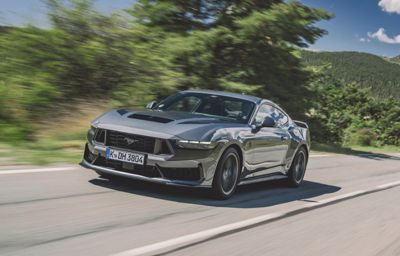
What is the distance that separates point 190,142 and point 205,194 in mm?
1095

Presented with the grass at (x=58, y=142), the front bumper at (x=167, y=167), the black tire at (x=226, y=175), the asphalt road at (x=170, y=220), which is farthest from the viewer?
the grass at (x=58, y=142)

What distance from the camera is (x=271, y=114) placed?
9133 millimetres

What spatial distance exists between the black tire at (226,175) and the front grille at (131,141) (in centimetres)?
92

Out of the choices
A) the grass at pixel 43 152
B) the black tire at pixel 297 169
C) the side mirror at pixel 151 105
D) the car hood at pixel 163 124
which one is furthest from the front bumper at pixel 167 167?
the black tire at pixel 297 169

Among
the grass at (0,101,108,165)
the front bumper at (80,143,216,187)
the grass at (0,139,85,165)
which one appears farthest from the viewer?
the grass at (0,101,108,165)

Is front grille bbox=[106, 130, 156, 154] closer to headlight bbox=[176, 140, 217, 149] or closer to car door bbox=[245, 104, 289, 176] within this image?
headlight bbox=[176, 140, 217, 149]

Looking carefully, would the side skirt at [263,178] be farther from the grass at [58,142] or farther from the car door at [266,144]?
the grass at [58,142]

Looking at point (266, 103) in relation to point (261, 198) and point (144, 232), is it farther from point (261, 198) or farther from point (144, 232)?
point (144, 232)

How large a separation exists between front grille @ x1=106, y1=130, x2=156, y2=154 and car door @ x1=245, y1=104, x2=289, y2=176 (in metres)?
1.52

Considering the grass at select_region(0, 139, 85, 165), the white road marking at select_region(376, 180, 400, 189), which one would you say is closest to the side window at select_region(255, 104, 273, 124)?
the grass at select_region(0, 139, 85, 165)

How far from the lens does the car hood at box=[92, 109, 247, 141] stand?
270 inches

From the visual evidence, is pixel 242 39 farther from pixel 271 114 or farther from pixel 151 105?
pixel 151 105

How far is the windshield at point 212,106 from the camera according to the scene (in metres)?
8.17

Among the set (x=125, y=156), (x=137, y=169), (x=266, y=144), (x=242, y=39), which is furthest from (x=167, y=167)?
(x=242, y=39)
